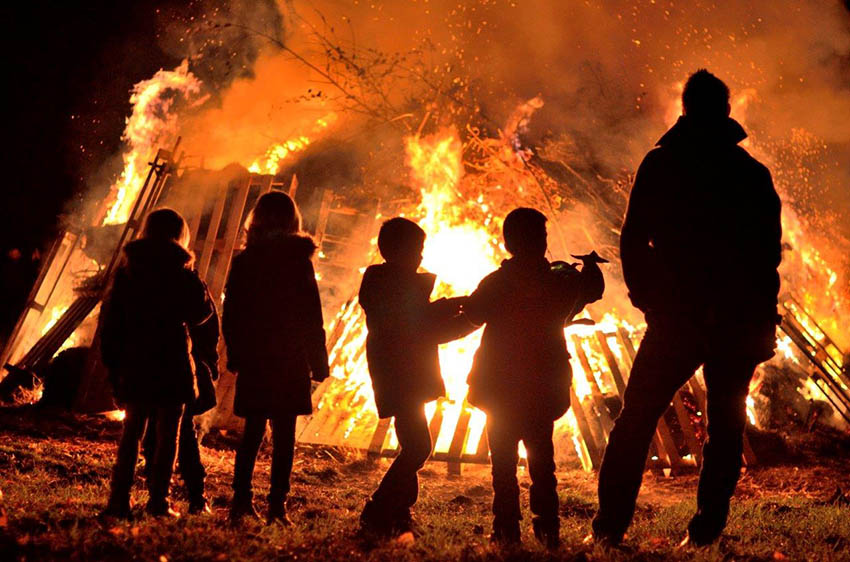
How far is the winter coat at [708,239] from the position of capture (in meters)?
2.87

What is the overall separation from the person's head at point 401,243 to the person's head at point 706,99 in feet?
5.15

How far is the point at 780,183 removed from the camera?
10711mm

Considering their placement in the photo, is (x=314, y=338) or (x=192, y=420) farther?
(x=192, y=420)

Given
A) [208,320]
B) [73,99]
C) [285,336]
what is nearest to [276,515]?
[285,336]

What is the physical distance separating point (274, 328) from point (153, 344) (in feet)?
2.26

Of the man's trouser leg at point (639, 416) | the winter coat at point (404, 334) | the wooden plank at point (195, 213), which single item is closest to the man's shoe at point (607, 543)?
the man's trouser leg at point (639, 416)

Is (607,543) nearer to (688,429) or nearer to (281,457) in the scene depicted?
(281,457)

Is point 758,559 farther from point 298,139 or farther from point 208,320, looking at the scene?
point 298,139

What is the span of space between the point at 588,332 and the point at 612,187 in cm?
510

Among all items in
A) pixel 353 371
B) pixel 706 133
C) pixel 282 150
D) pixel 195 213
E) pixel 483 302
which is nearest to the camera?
pixel 706 133

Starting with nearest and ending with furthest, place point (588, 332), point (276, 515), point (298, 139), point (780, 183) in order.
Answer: point (276, 515)
point (588, 332)
point (780, 183)
point (298, 139)

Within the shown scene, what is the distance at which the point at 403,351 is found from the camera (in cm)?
343

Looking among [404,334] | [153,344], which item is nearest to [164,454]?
[153,344]

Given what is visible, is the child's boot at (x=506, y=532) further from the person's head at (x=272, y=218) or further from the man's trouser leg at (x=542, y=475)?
the person's head at (x=272, y=218)
